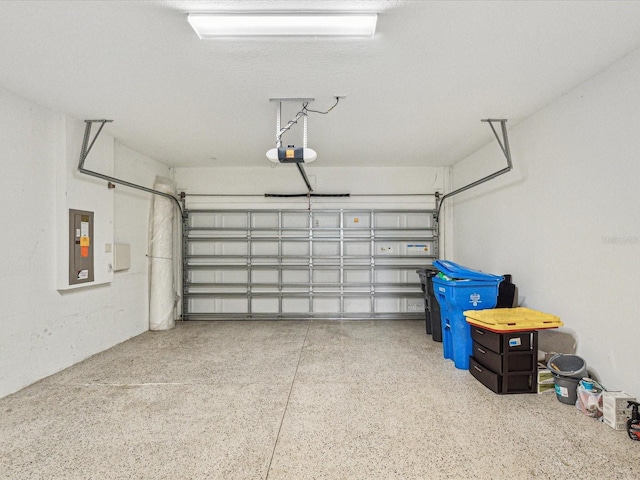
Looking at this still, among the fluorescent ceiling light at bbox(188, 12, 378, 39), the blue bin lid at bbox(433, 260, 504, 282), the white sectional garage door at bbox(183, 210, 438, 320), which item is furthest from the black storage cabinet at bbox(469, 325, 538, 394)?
the white sectional garage door at bbox(183, 210, 438, 320)

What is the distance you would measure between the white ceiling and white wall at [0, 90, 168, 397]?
13.3 inches

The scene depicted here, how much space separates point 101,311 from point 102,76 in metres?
2.80

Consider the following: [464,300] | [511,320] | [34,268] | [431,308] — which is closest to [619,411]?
[511,320]

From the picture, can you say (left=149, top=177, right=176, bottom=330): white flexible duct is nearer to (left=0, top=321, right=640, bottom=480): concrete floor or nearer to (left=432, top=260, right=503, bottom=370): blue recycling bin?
(left=0, top=321, right=640, bottom=480): concrete floor

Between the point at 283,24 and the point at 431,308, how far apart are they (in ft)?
12.7

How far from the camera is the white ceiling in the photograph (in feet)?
6.08

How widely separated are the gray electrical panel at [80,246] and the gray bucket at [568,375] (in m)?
4.77

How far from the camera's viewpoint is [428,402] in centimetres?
252

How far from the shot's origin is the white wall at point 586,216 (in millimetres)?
2301

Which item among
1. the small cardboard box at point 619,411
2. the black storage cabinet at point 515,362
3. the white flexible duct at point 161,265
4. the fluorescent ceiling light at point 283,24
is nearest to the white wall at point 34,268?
the white flexible duct at point 161,265

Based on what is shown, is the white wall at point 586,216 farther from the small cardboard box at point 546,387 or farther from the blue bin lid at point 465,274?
the blue bin lid at point 465,274

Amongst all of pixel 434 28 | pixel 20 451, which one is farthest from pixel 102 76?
pixel 20 451

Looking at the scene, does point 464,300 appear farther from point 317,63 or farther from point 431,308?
point 317,63

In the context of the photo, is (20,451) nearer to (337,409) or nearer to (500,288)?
(337,409)
